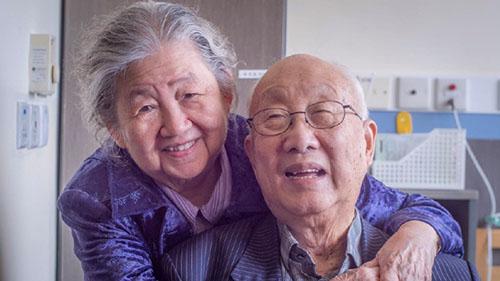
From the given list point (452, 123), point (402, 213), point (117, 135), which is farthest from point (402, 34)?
point (117, 135)

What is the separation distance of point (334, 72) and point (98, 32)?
50 cm

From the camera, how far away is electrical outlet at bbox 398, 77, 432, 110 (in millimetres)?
2367

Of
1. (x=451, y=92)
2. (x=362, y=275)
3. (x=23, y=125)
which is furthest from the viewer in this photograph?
(x=451, y=92)

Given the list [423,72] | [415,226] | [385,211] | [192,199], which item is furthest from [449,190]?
[192,199]

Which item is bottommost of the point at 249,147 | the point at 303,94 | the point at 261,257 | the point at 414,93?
the point at 261,257

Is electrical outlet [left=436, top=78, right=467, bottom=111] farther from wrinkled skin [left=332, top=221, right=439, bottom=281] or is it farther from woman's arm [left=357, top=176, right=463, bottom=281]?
wrinkled skin [left=332, top=221, right=439, bottom=281]

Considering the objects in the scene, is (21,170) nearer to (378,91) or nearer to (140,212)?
(140,212)

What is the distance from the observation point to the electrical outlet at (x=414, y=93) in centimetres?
237

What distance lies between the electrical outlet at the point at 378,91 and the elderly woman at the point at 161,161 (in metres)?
1.11

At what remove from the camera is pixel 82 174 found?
128cm

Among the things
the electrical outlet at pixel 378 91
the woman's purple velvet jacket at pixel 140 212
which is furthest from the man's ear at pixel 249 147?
the electrical outlet at pixel 378 91

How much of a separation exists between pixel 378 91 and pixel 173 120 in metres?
1.43

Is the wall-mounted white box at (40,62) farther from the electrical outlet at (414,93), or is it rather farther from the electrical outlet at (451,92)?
the electrical outlet at (451,92)

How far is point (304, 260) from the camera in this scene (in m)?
1.17
